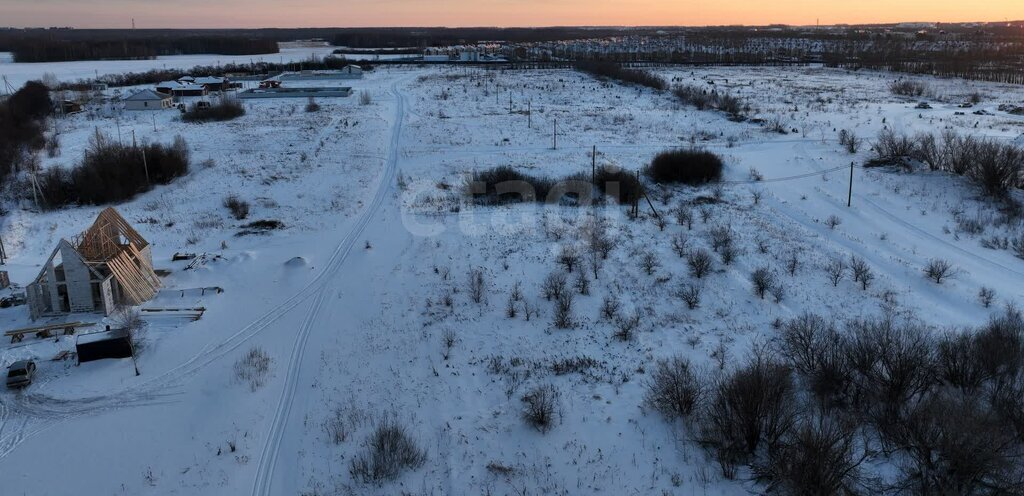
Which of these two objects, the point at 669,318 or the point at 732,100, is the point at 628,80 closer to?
the point at 732,100

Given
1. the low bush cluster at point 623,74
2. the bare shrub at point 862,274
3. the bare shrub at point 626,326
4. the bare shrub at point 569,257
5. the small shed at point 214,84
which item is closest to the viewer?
the bare shrub at point 626,326

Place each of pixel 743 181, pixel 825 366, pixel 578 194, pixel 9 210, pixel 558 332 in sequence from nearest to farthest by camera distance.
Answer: pixel 825 366 → pixel 558 332 → pixel 9 210 → pixel 578 194 → pixel 743 181

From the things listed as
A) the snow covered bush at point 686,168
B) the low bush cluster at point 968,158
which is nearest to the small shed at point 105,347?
the snow covered bush at point 686,168

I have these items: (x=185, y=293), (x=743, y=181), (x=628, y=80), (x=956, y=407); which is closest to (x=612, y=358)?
(x=956, y=407)

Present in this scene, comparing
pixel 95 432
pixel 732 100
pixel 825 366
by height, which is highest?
pixel 732 100

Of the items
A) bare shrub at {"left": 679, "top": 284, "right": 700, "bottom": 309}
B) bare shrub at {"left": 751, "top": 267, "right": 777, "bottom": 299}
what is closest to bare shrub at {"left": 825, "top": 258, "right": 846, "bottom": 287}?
bare shrub at {"left": 751, "top": 267, "right": 777, "bottom": 299}

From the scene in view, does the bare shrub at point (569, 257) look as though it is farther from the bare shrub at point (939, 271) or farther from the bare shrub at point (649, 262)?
the bare shrub at point (939, 271)

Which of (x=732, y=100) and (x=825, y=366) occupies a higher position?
(x=732, y=100)

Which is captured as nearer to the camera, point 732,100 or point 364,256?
point 364,256
